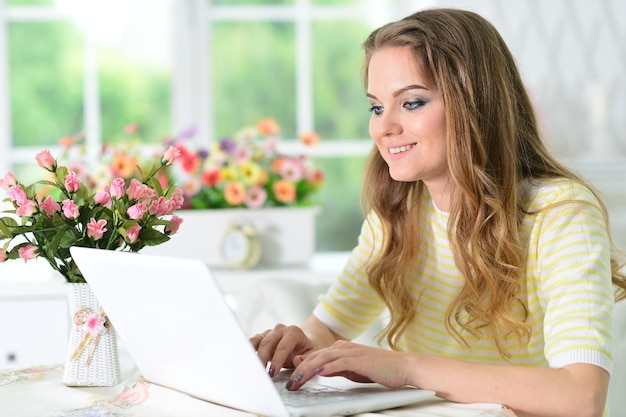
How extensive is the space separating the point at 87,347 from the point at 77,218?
0.20m

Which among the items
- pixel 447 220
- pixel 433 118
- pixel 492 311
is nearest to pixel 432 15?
pixel 433 118

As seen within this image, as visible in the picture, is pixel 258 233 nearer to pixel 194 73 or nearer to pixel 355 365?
pixel 194 73

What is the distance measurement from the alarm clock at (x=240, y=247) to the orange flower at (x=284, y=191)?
14 cm

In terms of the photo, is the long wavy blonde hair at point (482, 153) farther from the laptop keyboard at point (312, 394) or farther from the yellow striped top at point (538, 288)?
the laptop keyboard at point (312, 394)

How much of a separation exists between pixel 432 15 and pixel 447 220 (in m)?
0.38

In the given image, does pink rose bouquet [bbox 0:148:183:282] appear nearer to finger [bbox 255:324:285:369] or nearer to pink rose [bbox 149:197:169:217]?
pink rose [bbox 149:197:169:217]

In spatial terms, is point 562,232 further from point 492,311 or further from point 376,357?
point 376,357

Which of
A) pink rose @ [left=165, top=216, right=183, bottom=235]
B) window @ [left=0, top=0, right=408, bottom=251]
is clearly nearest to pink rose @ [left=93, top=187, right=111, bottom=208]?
pink rose @ [left=165, top=216, right=183, bottom=235]

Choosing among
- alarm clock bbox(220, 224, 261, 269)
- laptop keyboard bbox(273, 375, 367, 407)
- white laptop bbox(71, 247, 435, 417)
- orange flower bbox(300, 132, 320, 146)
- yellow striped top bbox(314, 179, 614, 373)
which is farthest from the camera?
orange flower bbox(300, 132, 320, 146)

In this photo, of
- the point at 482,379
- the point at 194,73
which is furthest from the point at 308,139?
the point at 482,379

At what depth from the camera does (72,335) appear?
1.51 meters

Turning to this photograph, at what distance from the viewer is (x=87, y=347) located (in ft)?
4.93

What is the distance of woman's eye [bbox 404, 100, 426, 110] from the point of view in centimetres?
169

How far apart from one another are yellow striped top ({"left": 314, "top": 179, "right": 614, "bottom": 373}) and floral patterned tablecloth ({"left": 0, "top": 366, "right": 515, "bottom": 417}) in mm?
215
